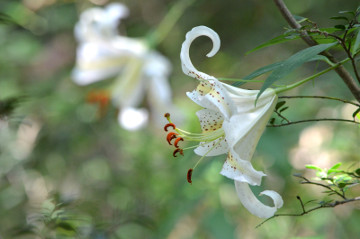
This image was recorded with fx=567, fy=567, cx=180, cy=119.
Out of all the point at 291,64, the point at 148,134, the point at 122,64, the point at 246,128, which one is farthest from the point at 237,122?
the point at 148,134

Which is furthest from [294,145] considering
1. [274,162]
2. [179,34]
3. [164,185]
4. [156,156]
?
[179,34]

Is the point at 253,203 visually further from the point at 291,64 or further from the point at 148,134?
the point at 148,134

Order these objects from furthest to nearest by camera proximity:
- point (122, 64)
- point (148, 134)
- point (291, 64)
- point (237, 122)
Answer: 1. point (148, 134)
2. point (122, 64)
3. point (237, 122)
4. point (291, 64)

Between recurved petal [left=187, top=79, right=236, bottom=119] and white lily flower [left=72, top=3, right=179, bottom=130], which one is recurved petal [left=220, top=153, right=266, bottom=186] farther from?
white lily flower [left=72, top=3, right=179, bottom=130]

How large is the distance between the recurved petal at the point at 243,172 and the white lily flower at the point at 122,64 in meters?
1.21

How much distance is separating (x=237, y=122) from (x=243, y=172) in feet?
0.16

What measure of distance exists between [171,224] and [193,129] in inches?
17.2

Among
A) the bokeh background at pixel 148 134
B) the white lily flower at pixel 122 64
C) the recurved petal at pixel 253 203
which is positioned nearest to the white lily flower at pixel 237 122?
the recurved petal at pixel 253 203

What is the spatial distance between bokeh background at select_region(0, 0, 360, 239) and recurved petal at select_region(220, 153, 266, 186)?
0.62 metres

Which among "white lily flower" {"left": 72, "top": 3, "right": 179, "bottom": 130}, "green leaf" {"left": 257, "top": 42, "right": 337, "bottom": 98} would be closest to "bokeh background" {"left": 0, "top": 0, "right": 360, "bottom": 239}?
"white lily flower" {"left": 72, "top": 3, "right": 179, "bottom": 130}

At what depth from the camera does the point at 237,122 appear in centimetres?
54

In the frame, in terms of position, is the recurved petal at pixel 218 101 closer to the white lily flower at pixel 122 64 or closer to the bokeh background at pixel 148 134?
the bokeh background at pixel 148 134

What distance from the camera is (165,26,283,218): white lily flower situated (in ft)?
1.69

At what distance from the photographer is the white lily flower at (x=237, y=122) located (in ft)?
1.69
